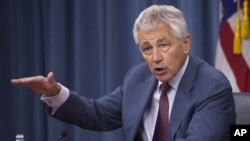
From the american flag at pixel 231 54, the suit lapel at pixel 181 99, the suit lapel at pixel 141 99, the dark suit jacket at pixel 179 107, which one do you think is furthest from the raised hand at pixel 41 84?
the american flag at pixel 231 54

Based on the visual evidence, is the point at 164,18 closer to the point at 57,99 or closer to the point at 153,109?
the point at 153,109

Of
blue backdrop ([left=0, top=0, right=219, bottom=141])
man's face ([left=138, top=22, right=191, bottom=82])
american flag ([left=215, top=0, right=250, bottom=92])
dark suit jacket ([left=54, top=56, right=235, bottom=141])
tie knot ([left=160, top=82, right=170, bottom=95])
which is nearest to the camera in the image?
dark suit jacket ([left=54, top=56, right=235, bottom=141])

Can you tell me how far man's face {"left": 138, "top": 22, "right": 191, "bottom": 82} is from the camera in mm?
1765

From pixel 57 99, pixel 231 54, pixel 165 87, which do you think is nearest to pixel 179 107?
pixel 165 87

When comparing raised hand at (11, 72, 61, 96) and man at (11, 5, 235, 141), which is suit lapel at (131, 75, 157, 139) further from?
raised hand at (11, 72, 61, 96)

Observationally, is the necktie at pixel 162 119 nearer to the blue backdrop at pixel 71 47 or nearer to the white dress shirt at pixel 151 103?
the white dress shirt at pixel 151 103

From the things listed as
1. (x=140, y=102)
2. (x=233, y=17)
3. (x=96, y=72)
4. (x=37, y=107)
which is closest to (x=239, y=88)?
(x=233, y=17)

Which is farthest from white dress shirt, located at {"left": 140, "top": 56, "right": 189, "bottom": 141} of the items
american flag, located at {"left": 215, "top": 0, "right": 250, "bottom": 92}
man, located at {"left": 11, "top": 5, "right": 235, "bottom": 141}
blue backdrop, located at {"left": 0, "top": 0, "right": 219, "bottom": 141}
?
blue backdrop, located at {"left": 0, "top": 0, "right": 219, "bottom": 141}

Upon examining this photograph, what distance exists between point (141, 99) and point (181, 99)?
0.20 m

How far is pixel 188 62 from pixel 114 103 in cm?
41

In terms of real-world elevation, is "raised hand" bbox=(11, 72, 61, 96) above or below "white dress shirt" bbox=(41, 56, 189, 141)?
Result: above

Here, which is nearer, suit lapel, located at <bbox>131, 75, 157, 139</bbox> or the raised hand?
the raised hand

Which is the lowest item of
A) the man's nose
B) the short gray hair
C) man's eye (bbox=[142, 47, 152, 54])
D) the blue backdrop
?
the blue backdrop

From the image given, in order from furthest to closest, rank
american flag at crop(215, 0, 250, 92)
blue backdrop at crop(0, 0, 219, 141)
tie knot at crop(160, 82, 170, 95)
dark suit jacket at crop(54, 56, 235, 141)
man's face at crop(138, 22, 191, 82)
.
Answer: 1. blue backdrop at crop(0, 0, 219, 141)
2. american flag at crop(215, 0, 250, 92)
3. tie knot at crop(160, 82, 170, 95)
4. man's face at crop(138, 22, 191, 82)
5. dark suit jacket at crop(54, 56, 235, 141)
